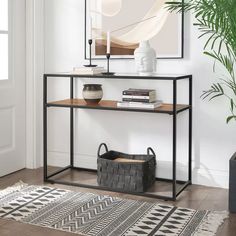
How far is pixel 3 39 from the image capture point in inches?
148

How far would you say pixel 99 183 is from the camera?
136 inches

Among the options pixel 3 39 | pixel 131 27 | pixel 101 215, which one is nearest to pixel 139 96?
pixel 131 27

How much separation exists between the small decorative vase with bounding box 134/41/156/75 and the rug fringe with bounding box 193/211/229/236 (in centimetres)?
112

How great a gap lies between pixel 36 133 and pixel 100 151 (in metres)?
0.62

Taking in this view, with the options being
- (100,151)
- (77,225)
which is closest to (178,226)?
(77,225)

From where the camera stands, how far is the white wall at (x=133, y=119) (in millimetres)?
3469

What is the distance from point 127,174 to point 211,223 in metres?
Result: 0.80

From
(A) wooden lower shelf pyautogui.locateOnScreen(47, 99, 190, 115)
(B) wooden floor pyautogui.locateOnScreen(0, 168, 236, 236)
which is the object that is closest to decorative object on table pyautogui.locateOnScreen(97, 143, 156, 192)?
(B) wooden floor pyautogui.locateOnScreen(0, 168, 236, 236)

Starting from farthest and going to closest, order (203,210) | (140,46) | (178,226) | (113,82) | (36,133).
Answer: (36,133) → (113,82) → (140,46) → (203,210) → (178,226)

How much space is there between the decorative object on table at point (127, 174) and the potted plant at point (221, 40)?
0.65m

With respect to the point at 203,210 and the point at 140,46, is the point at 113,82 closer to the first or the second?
the point at 140,46

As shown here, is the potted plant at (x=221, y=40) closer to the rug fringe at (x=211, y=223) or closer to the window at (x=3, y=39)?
the rug fringe at (x=211, y=223)

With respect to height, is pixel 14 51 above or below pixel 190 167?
above

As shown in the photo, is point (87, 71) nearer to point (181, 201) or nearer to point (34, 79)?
point (34, 79)
